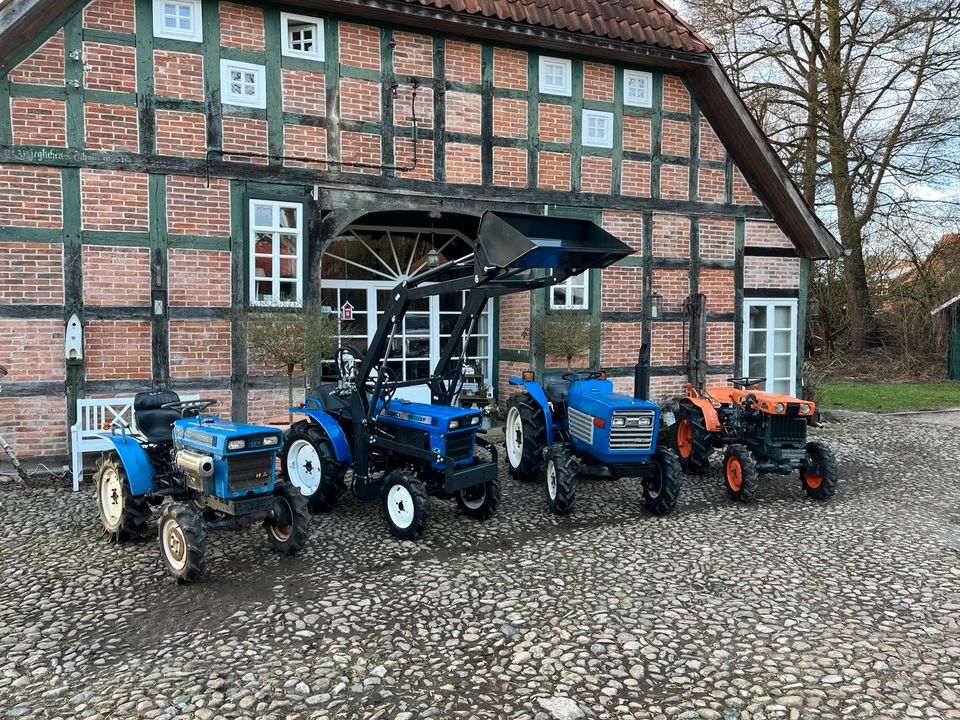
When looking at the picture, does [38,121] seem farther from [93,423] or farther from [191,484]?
[191,484]

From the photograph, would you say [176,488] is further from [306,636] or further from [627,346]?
[627,346]

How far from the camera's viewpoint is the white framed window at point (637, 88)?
32.9 feet

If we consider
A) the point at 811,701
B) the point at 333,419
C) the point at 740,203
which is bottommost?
the point at 811,701

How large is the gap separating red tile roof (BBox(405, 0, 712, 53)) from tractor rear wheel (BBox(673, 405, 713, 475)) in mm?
5075

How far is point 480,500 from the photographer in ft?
18.9

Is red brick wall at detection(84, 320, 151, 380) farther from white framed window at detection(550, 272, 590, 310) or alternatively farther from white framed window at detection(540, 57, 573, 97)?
white framed window at detection(540, 57, 573, 97)

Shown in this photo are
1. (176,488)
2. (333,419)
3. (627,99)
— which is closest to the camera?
(176,488)

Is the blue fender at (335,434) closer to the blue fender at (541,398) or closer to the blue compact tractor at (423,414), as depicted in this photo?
the blue compact tractor at (423,414)

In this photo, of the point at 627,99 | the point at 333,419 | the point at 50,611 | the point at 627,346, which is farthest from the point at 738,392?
the point at 50,611

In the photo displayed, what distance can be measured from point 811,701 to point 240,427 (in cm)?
360

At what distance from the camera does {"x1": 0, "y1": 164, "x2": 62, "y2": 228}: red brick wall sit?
7141 millimetres

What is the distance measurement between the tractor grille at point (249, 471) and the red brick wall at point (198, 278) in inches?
151

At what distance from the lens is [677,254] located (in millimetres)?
10461

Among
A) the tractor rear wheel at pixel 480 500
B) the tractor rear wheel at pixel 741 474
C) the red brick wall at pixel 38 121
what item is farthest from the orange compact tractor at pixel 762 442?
the red brick wall at pixel 38 121
